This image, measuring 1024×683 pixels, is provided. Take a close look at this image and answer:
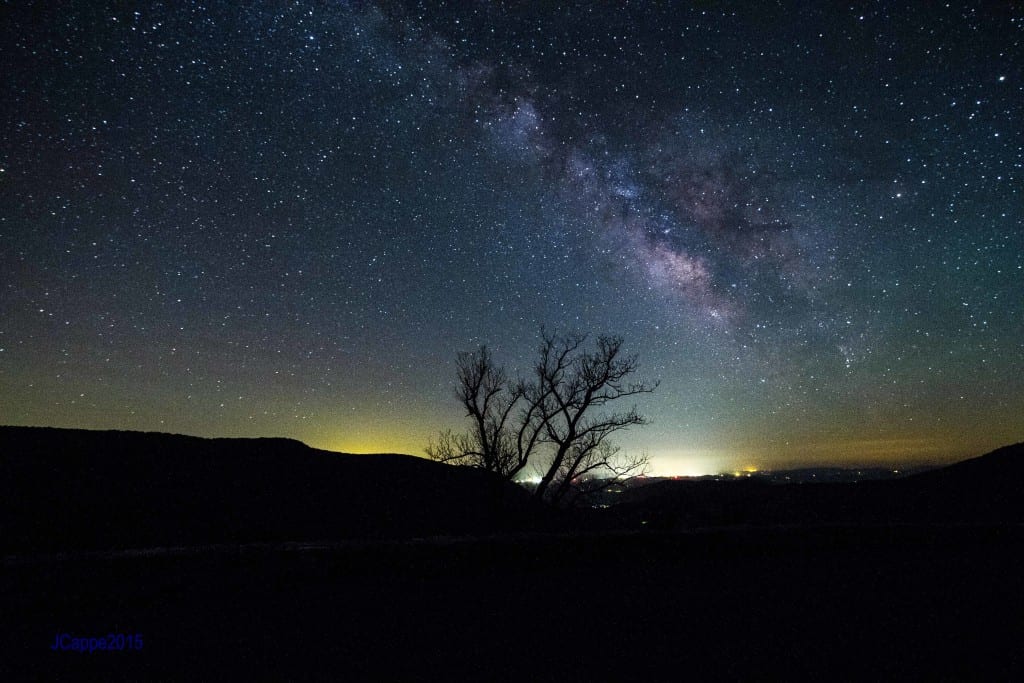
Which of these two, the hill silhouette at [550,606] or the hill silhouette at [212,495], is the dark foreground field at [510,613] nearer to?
the hill silhouette at [550,606]

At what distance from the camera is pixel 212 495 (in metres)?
15.9

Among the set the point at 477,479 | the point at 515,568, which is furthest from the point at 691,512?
the point at 515,568

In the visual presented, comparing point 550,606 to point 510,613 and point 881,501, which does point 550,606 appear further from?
point 881,501

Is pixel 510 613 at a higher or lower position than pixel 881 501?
higher

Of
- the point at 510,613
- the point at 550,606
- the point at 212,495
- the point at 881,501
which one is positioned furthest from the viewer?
the point at 881,501

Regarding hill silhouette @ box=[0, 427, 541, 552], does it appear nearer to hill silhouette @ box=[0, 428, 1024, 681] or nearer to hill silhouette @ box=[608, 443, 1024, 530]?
hill silhouette @ box=[608, 443, 1024, 530]

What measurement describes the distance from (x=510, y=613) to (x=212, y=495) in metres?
16.7

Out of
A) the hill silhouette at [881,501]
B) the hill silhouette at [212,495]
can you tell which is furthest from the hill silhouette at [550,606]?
the hill silhouette at [881,501]

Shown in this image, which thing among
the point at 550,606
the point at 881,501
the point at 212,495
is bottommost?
the point at 881,501

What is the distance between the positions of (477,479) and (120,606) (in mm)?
19013

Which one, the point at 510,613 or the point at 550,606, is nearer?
the point at 510,613

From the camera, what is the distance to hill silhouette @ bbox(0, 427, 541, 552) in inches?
508

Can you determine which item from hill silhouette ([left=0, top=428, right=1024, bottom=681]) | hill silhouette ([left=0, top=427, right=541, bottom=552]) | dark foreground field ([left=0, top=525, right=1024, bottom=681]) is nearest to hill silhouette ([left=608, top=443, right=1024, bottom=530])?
hill silhouette ([left=0, top=427, right=541, bottom=552])

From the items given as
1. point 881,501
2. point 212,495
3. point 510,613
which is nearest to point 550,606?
point 510,613
